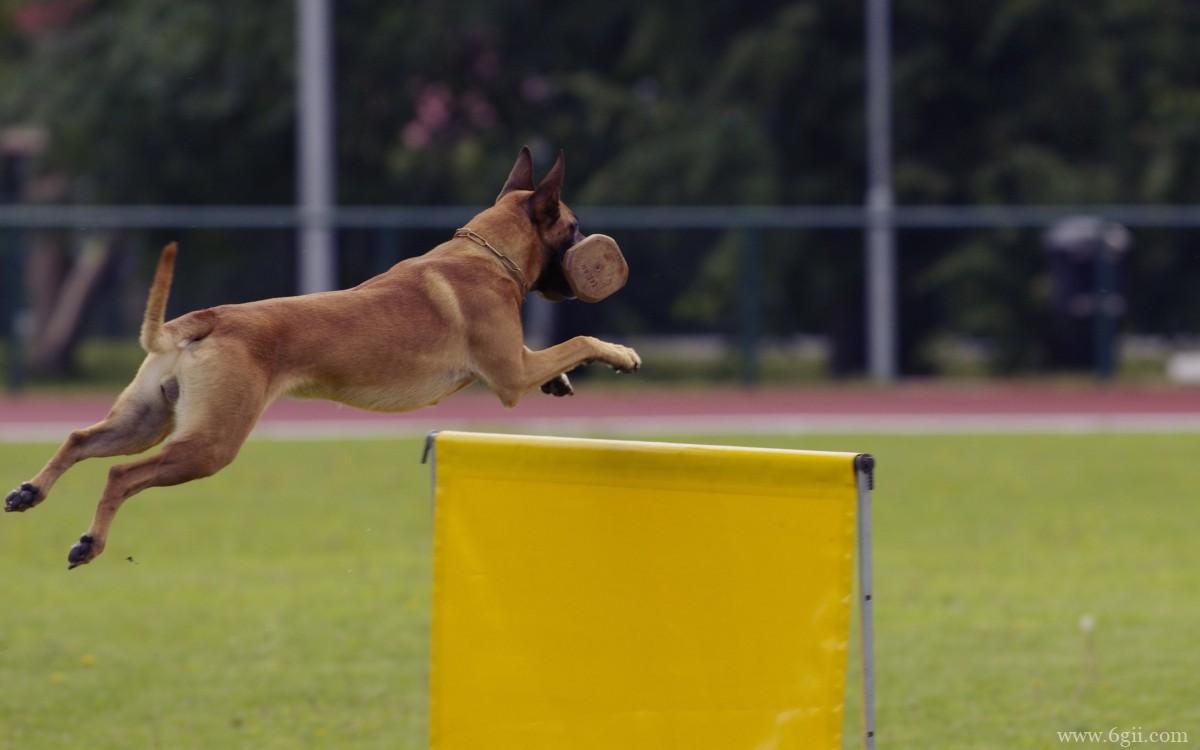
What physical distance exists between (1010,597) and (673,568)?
17.4ft

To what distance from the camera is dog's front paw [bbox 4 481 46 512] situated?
13.3 ft

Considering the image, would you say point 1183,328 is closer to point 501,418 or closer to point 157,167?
point 501,418

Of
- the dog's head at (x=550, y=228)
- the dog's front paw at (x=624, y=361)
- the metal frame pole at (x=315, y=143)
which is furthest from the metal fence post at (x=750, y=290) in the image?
the dog's front paw at (x=624, y=361)

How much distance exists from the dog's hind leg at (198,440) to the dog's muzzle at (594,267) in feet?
3.06

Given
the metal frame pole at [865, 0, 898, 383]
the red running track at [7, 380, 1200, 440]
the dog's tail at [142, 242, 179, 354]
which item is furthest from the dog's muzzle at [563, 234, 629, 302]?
the metal frame pole at [865, 0, 898, 383]

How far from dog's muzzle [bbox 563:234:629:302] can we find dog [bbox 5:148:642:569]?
11cm

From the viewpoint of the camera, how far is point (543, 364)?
446cm

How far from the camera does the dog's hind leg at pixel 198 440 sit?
3988mm

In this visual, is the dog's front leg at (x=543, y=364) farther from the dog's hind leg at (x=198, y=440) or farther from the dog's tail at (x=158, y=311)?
the dog's tail at (x=158, y=311)

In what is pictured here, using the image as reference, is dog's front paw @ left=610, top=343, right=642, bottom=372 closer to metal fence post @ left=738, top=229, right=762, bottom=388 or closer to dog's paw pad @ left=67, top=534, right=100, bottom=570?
dog's paw pad @ left=67, top=534, right=100, bottom=570

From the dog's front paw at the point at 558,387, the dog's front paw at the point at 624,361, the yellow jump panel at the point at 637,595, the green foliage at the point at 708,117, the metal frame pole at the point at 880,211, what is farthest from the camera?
the green foliage at the point at 708,117

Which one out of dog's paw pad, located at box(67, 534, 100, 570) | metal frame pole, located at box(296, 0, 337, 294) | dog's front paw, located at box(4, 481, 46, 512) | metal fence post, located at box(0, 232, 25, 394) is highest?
metal frame pole, located at box(296, 0, 337, 294)

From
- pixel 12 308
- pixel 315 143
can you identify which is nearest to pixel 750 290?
pixel 315 143

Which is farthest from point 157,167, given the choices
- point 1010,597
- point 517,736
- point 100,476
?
point 517,736
